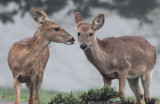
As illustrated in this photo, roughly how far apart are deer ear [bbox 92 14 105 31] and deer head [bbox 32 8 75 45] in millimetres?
1354

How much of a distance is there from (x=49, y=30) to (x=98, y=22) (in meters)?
1.70

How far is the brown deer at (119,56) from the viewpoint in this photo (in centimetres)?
1178

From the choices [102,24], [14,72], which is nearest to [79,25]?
[102,24]

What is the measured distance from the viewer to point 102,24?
11875 mm

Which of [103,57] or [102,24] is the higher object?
[102,24]

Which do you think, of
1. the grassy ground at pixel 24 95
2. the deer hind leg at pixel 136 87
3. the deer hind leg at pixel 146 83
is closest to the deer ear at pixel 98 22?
the deer hind leg at pixel 146 83

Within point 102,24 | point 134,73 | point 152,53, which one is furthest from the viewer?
point 152,53

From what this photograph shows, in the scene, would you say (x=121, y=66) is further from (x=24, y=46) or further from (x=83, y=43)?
(x=24, y=46)

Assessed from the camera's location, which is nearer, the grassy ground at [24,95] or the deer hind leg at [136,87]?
the deer hind leg at [136,87]

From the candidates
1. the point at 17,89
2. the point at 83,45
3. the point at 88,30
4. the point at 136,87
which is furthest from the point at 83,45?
the point at 136,87

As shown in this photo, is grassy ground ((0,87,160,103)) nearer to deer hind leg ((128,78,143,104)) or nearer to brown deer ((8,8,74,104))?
deer hind leg ((128,78,143,104))

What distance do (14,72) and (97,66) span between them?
2426 mm

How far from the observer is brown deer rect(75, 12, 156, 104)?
11.8m

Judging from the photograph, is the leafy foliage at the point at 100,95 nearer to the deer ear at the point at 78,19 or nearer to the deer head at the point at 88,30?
the deer head at the point at 88,30
